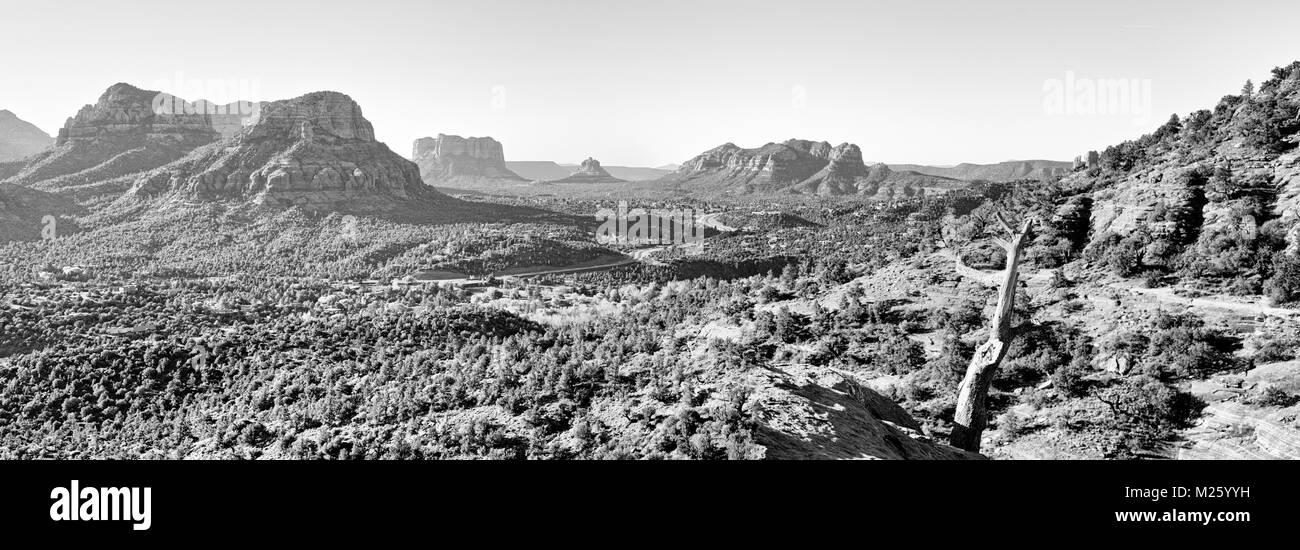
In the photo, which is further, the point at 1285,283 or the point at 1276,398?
the point at 1285,283

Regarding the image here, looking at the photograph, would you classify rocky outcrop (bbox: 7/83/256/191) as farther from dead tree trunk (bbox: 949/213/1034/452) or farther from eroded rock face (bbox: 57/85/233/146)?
dead tree trunk (bbox: 949/213/1034/452)

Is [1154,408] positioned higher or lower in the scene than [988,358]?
lower

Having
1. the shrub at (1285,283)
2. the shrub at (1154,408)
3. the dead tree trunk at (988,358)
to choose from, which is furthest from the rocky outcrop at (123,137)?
the shrub at (1285,283)

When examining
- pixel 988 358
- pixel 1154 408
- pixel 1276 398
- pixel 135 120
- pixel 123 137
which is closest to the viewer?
pixel 988 358

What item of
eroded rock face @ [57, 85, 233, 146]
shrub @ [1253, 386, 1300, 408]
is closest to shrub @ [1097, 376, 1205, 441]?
shrub @ [1253, 386, 1300, 408]

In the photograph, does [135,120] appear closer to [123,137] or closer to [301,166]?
[123,137]

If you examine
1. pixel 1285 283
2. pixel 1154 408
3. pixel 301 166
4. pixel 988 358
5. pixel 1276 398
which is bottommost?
pixel 1154 408

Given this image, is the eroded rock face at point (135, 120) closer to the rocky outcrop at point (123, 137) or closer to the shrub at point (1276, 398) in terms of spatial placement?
the rocky outcrop at point (123, 137)

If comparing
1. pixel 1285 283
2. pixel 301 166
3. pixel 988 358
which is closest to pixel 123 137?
pixel 301 166
